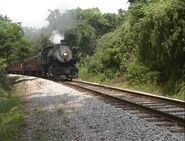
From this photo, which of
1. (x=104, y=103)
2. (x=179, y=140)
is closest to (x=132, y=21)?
(x=104, y=103)

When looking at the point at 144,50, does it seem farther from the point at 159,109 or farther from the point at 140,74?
the point at 159,109

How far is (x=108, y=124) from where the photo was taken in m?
10.2

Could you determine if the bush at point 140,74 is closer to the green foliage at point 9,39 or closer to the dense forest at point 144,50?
the dense forest at point 144,50

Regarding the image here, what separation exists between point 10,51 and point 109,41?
28.0 ft

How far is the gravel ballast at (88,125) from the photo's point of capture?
875cm

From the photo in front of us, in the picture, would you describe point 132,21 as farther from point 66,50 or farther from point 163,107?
point 66,50

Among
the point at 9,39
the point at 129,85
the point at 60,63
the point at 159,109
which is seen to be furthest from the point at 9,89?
the point at 159,109

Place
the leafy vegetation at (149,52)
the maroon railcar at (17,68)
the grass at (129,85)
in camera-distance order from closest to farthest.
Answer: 1. the grass at (129,85)
2. the leafy vegetation at (149,52)
3. the maroon railcar at (17,68)

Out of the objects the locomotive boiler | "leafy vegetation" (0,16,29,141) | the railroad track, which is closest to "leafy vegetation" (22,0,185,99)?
the locomotive boiler

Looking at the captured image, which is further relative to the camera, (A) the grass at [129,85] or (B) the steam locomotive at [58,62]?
(B) the steam locomotive at [58,62]

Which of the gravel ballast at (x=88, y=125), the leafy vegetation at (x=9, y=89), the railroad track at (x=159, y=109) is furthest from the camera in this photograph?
the leafy vegetation at (x=9, y=89)

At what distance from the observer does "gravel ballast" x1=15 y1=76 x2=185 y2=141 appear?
8750 millimetres

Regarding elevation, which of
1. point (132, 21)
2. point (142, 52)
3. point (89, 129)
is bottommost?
point (89, 129)

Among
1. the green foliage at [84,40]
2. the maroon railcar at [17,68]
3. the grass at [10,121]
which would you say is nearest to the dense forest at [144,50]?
the grass at [10,121]
